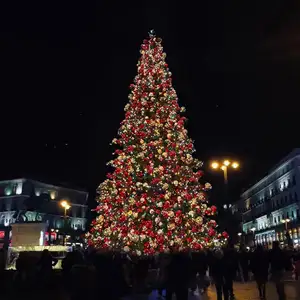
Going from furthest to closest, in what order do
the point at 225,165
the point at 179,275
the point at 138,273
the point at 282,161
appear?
the point at 282,161 → the point at 225,165 → the point at 138,273 → the point at 179,275

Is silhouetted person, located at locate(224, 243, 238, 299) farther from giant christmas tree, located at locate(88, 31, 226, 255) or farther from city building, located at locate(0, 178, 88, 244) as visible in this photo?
city building, located at locate(0, 178, 88, 244)

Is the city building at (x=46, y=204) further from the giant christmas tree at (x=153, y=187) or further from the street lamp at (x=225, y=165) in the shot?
the street lamp at (x=225, y=165)

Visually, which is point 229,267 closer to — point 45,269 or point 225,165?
point 45,269

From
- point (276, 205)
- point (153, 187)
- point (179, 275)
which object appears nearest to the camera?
point (179, 275)

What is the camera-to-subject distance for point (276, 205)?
76375 millimetres

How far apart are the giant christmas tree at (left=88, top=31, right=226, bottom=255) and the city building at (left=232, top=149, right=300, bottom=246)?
3661cm

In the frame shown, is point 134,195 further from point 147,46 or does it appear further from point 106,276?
point 106,276

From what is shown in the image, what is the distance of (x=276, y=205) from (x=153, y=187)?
61.9 metres

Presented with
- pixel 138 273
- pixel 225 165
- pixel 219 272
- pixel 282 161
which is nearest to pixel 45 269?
pixel 138 273

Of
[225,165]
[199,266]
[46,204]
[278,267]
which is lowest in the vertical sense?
[278,267]

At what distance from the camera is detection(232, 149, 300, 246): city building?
215 feet

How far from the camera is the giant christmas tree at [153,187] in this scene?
19.4 metres

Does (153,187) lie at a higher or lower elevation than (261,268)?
higher

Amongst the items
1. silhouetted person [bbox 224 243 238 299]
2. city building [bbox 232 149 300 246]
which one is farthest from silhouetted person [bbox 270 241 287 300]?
city building [bbox 232 149 300 246]
